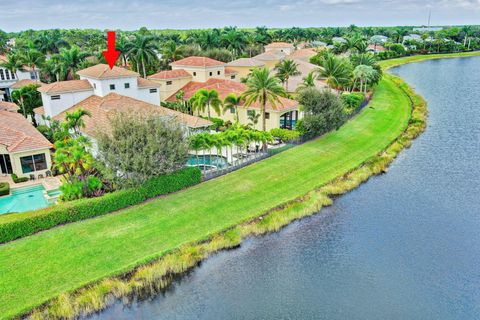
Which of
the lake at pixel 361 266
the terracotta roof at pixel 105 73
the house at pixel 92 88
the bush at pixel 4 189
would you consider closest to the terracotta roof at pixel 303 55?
the house at pixel 92 88

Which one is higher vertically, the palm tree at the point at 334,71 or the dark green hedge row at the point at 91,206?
the palm tree at the point at 334,71

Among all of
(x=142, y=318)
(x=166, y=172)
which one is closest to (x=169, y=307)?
(x=142, y=318)

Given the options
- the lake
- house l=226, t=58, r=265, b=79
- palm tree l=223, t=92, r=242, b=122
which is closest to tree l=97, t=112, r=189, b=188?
the lake

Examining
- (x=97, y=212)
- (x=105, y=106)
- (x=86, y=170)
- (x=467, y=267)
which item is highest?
(x=105, y=106)

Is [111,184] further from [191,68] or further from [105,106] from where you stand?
[191,68]

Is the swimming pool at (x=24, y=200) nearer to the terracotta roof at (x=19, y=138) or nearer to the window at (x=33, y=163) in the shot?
the window at (x=33, y=163)

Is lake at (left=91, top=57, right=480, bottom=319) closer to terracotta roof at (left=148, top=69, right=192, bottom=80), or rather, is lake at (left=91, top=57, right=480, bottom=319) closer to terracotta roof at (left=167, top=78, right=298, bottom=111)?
terracotta roof at (left=167, top=78, right=298, bottom=111)
